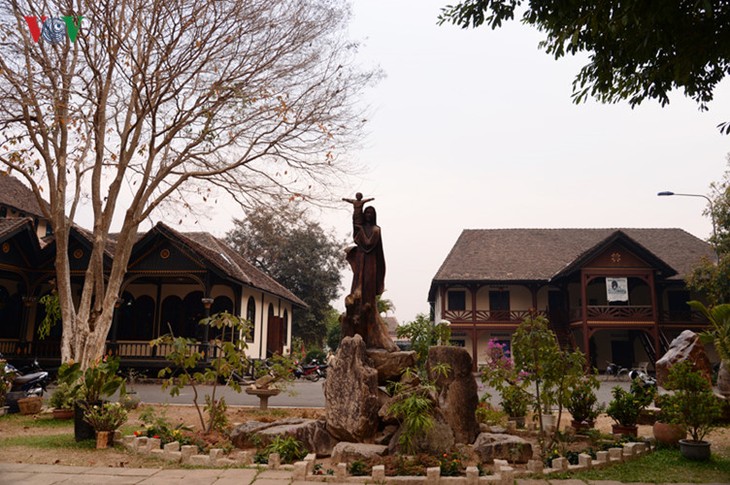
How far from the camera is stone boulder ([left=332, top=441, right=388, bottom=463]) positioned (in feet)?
21.7

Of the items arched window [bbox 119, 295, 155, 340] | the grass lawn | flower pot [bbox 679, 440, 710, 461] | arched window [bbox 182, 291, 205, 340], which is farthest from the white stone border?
arched window [bbox 119, 295, 155, 340]

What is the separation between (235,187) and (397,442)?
901cm

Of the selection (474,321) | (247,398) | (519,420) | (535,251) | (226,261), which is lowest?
(247,398)

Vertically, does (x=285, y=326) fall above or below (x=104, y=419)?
above

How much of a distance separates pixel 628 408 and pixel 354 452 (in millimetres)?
4660

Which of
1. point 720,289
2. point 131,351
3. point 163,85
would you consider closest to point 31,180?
point 163,85

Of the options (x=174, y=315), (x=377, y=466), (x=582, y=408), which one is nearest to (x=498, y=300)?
(x=174, y=315)

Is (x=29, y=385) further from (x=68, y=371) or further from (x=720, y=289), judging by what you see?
(x=720, y=289)

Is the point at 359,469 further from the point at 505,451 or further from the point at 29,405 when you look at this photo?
the point at 29,405

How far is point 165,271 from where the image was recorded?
2086 centimetres

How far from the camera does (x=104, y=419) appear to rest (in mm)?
7605

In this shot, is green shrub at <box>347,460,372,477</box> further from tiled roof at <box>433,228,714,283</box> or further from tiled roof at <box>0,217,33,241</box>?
tiled roof at <box>433,228,714,283</box>

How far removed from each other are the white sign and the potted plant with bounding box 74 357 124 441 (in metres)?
24.4

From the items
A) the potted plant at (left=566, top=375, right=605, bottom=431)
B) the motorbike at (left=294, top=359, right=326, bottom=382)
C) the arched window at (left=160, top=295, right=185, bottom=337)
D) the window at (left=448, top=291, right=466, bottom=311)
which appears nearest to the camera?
the potted plant at (left=566, top=375, right=605, bottom=431)
